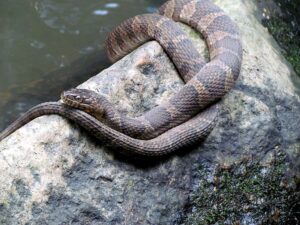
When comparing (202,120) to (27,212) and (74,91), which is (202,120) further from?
(27,212)

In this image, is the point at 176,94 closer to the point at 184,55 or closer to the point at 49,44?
the point at 184,55

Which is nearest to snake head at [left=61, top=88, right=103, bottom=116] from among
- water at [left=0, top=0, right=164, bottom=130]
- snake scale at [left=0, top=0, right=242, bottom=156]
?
snake scale at [left=0, top=0, right=242, bottom=156]

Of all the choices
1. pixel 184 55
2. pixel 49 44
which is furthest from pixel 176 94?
pixel 49 44

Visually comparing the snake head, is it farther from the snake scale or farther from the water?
the water

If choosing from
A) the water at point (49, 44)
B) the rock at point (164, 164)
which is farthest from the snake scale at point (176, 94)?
the water at point (49, 44)

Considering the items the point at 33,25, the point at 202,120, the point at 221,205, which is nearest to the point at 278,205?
the point at 221,205

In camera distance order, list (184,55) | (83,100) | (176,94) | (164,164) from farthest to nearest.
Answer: (184,55), (176,94), (164,164), (83,100)
